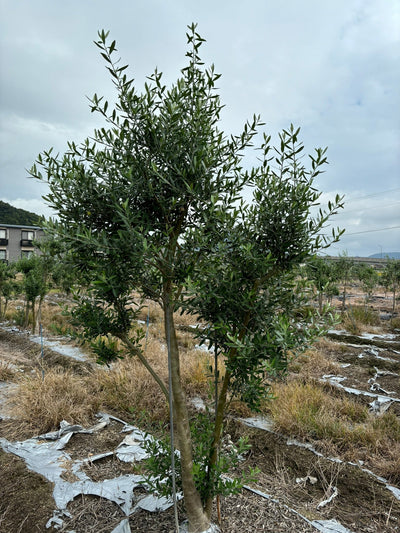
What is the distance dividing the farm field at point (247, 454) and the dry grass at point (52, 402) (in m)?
0.02

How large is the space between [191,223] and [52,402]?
402 centimetres

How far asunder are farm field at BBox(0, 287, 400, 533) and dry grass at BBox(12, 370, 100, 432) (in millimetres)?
16

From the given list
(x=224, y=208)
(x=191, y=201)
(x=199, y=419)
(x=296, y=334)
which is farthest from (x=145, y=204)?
(x=199, y=419)

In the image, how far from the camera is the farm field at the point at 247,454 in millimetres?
2961

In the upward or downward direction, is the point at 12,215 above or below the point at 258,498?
above

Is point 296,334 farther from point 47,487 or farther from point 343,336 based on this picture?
point 343,336

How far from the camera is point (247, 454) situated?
169 inches

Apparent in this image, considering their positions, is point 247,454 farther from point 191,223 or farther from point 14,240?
point 14,240

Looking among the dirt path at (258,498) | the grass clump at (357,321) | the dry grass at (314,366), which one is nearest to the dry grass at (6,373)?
the dirt path at (258,498)

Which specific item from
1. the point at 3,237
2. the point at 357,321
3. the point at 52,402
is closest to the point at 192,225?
the point at 52,402

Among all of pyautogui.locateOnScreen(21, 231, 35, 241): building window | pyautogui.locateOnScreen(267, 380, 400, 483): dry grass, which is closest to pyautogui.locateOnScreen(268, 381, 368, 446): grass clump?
pyautogui.locateOnScreen(267, 380, 400, 483): dry grass

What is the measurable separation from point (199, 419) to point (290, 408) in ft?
8.15

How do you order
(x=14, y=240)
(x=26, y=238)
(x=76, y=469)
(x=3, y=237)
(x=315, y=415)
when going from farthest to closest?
1. (x=26, y=238)
2. (x=14, y=240)
3. (x=3, y=237)
4. (x=315, y=415)
5. (x=76, y=469)

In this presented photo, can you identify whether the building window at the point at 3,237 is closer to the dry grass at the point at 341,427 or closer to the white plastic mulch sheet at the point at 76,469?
the white plastic mulch sheet at the point at 76,469
